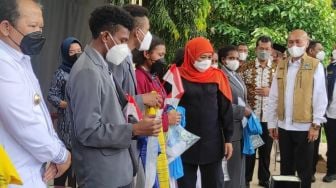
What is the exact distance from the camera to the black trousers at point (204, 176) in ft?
14.3

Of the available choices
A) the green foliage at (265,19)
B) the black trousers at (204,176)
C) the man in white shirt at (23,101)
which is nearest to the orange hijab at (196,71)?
the black trousers at (204,176)

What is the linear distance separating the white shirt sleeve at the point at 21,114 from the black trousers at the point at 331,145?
5.42 metres

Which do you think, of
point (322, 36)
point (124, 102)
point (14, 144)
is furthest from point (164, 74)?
point (322, 36)

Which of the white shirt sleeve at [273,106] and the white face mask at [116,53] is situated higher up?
the white face mask at [116,53]

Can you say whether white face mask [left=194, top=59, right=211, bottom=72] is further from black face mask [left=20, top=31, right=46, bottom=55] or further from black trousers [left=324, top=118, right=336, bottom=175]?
black trousers [left=324, top=118, right=336, bottom=175]

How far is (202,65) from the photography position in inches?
172

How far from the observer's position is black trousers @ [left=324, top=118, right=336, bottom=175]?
6.87 meters

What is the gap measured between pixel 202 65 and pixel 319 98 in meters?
1.48

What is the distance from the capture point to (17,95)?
7.02ft

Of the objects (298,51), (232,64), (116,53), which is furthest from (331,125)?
(116,53)

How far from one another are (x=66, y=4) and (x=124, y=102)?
12.2ft

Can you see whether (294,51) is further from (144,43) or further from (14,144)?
(14,144)

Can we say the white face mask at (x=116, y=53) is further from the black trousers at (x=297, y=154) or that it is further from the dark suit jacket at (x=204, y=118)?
the black trousers at (x=297, y=154)

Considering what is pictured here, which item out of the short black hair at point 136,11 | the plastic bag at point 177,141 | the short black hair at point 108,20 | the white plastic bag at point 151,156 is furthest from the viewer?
the plastic bag at point 177,141
